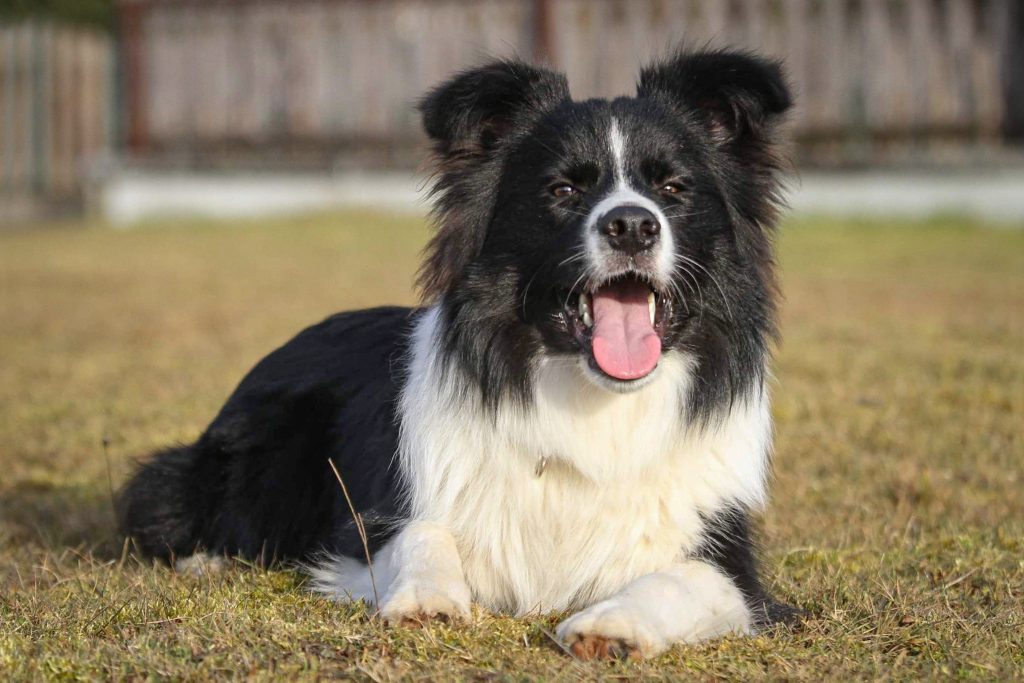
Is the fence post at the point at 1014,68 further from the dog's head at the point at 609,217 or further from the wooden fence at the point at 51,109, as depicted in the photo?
Result: the dog's head at the point at 609,217

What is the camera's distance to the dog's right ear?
403 centimetres

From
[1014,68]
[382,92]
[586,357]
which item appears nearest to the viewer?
[586,357]

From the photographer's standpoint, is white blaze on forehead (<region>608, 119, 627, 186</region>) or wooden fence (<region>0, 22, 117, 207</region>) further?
wooden fence (<region>0, 22, 117, 207</region>)

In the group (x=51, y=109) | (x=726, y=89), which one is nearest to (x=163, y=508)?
(x=726, y=89)

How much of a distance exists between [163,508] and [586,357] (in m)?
1.91

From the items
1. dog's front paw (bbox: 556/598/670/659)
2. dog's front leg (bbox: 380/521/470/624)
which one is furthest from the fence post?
dog's front paw (bbox: 556/598/670/659)

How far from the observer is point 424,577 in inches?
144

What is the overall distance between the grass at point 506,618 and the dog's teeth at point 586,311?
890 mm

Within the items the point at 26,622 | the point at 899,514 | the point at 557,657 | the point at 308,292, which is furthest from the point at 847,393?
the point at 308,292

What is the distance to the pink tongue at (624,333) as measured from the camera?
148 inches

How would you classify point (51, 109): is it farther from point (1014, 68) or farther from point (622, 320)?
point (622, 320)

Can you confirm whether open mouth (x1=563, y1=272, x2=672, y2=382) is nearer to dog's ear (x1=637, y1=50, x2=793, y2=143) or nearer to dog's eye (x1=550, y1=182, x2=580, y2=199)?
dog's eye (x1=550, y1=182, x2=580, y2=199)

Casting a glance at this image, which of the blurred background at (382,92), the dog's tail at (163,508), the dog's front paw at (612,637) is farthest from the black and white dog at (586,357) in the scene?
the blurred background at (382,92)

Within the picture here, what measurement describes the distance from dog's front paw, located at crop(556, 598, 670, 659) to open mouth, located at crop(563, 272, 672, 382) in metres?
0.76
